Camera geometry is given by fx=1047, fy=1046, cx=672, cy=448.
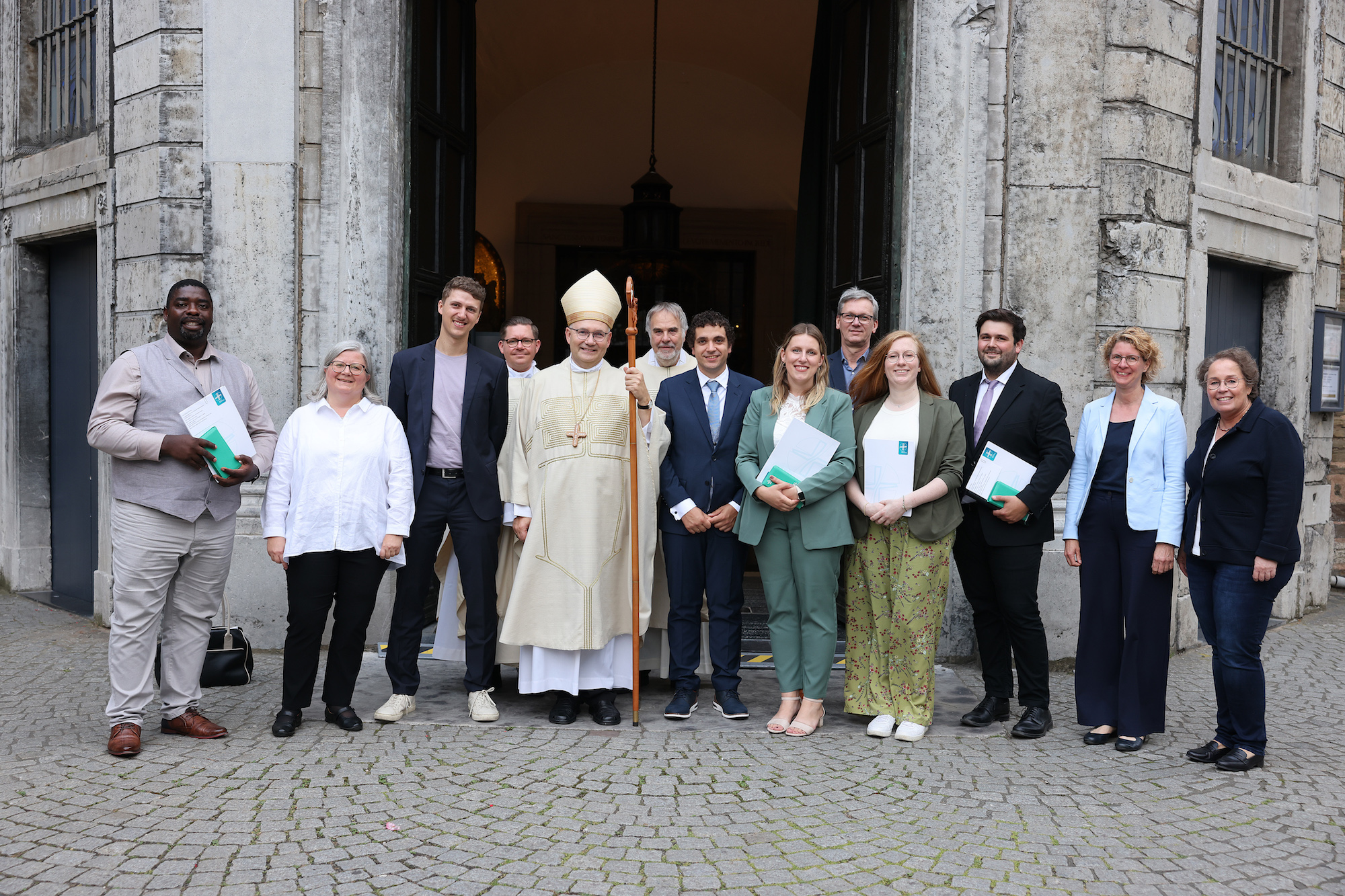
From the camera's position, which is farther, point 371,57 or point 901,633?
point 371,57

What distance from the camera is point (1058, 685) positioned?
5.44 meters

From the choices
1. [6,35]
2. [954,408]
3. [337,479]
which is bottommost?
[337,479]

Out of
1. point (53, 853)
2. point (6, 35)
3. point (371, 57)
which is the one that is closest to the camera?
point (53, 853)

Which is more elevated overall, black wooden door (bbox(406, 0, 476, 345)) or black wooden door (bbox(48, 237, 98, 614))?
black wooden door (bbox(406, 0, 476, 345))

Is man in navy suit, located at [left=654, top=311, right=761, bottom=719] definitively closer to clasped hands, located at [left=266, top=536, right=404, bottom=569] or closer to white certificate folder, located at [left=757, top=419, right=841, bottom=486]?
white certificate folder, located at [left=757, top=419, right=841, bottom=486]

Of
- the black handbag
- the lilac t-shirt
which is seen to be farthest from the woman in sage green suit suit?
the black handbag

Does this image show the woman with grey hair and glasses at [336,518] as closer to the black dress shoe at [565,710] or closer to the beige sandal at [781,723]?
the black dress shoe at [565,710]

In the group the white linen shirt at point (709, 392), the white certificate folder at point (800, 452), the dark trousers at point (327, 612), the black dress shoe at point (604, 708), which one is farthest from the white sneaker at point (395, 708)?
the white certificate folder at point (800, 452)

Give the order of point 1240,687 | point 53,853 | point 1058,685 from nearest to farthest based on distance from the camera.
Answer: point 53,853 < point 1240,687 < point 1058,685

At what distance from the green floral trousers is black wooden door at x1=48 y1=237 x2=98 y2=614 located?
5.27m

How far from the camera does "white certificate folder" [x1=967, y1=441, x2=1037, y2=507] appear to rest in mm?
4414

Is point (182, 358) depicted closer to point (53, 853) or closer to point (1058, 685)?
point (53, 853)

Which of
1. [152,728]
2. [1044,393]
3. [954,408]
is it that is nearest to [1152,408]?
[1044,393]

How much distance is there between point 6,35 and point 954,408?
754 cm
